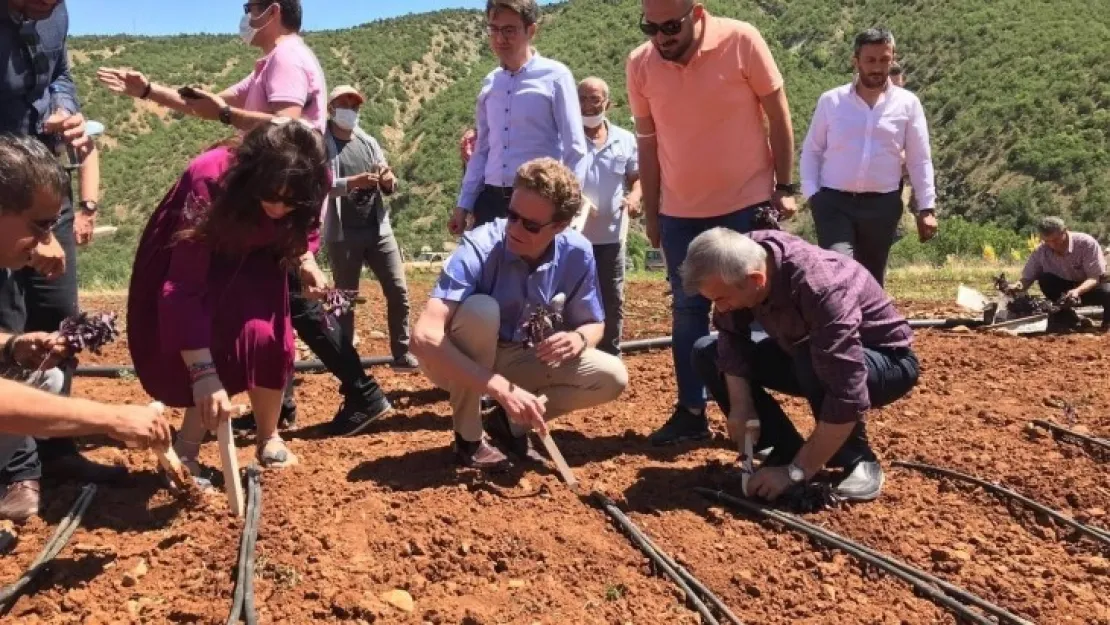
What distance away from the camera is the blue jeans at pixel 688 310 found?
3.88 metres

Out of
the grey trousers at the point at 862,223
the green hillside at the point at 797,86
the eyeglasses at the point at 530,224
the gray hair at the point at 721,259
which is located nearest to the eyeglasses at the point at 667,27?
the eyeglasses at the point at 530,224

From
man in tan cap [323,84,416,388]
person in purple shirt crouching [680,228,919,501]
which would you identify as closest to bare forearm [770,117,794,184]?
person in purple shirt crouching [680,228,919,501]

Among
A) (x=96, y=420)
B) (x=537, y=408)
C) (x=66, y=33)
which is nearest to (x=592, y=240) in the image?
(x=537, y=408)

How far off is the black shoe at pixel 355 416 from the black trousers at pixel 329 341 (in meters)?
0.02

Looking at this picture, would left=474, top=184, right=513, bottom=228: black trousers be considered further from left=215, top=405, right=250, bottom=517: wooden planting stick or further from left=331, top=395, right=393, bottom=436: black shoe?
left=215, top=405, right=250, bottom=517: wooden planting stick

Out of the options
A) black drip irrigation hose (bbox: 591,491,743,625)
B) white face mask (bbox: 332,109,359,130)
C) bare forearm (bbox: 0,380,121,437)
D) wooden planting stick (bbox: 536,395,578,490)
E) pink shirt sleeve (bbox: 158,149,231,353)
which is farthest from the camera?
white face mask (bbox: 332,109,359,130)

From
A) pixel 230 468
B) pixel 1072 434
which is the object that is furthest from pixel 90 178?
pixel 1072 434

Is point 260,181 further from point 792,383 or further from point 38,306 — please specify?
point 792,383

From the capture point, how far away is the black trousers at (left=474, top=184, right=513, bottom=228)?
432cm

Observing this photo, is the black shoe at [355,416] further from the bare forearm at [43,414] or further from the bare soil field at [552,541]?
the bare forearm at [43,414]

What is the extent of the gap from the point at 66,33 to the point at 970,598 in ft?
11.0

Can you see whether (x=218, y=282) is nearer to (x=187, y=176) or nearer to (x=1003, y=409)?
(x=187, y=176)

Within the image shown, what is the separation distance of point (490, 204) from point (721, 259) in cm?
177

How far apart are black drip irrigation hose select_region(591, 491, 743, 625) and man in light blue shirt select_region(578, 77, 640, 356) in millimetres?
1738
